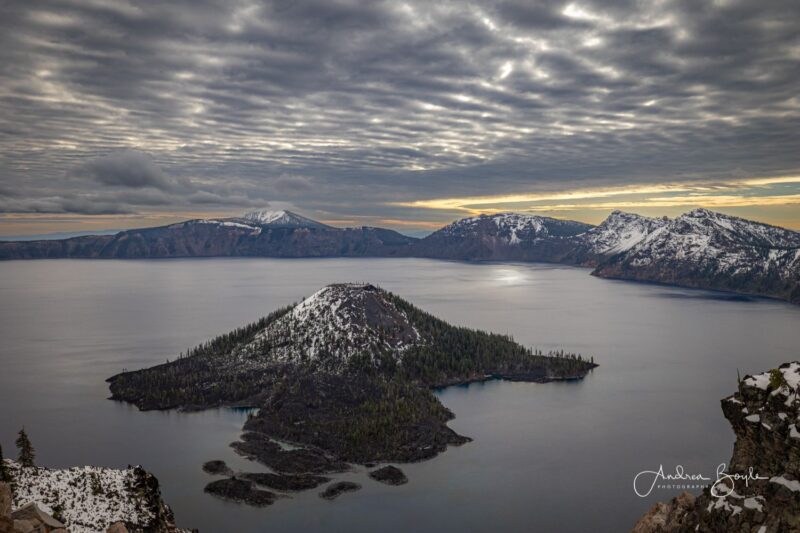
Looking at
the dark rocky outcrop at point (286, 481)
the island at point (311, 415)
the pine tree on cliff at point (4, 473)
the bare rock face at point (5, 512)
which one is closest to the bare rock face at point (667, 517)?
the island at point (311, 415)

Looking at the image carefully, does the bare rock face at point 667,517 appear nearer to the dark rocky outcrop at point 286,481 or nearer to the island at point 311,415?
the island at point 311,415

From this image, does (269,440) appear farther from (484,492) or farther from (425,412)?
(484,492)

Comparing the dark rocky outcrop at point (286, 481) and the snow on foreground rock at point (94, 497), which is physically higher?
the snow on foreground rock at point (94, 497)

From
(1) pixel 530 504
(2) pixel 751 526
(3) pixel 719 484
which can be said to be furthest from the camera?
(1) pixel 530 504

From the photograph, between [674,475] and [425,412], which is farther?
[425,412]

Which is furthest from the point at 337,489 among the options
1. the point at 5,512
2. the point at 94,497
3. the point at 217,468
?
the point at 5,512

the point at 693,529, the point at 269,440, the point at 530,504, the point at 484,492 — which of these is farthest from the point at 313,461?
the point at 693,529
